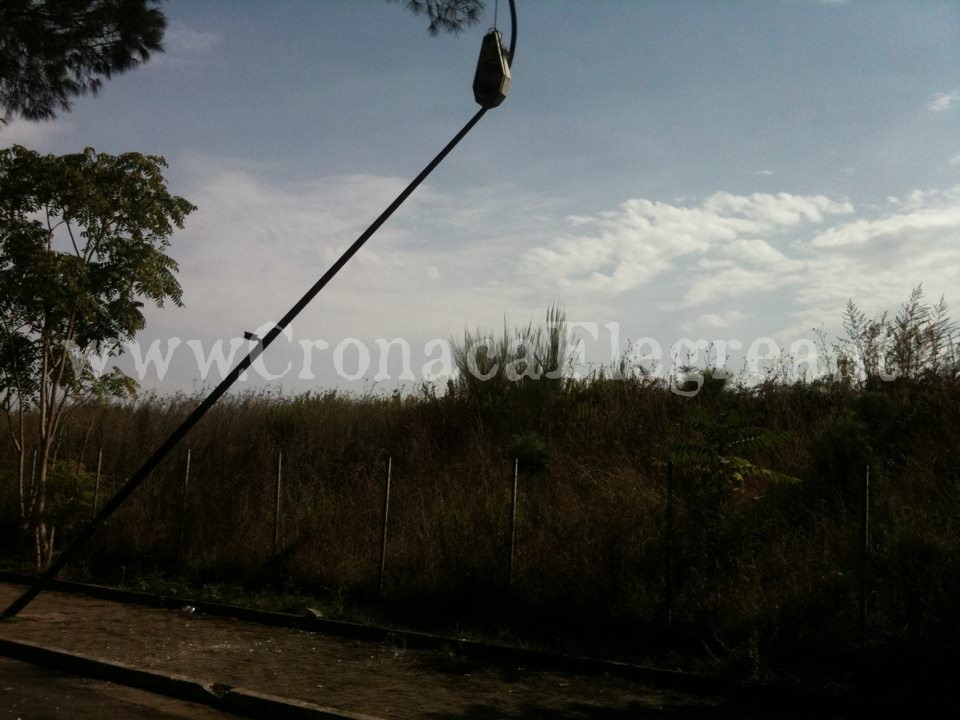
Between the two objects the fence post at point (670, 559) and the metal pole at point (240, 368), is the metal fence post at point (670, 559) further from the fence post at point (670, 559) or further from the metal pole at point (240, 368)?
the metal pole at point (240, 368)

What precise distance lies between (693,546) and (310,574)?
568cm

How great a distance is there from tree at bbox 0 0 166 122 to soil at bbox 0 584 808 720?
873 cm

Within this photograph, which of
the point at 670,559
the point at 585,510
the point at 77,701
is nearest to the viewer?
the point at 77,701

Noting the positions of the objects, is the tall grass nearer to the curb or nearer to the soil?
the curb

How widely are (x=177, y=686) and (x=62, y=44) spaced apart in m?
11.1

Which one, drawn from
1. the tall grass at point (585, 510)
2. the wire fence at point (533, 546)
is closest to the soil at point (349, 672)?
the tall grass at point (585, 510)

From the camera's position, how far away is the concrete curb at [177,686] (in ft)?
24.1

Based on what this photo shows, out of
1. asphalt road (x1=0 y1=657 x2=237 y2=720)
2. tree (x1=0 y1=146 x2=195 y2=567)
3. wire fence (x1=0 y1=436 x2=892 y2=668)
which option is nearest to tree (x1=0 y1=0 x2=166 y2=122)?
tree (x1=0 y1=146 x2=195 y2=567)

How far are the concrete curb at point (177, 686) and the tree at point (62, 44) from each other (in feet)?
31.6

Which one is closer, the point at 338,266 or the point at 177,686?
the point at 177,686

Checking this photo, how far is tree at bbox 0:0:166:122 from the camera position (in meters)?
Answer: 14.2

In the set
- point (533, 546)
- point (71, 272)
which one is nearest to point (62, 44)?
point (71, 272)

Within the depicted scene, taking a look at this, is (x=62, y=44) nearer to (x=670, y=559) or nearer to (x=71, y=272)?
(x=71, y=272)

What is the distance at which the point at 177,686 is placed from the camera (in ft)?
26.4
